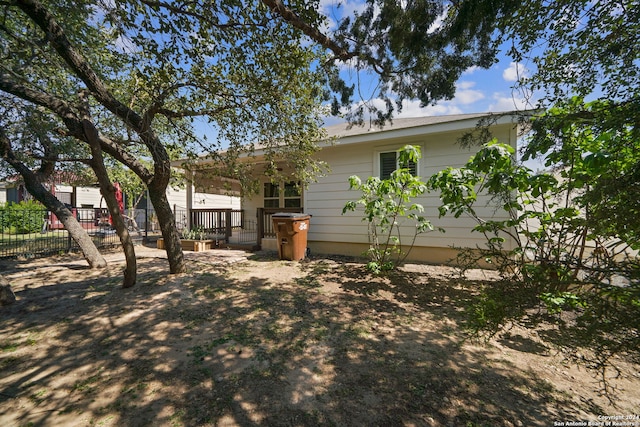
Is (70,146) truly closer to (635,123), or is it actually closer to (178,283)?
(178,283)

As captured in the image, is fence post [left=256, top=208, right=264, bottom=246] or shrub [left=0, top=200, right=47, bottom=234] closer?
fence post [left=256, top=208, right=264, bottom=246]

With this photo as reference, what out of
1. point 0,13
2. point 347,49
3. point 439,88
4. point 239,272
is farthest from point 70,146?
point 439,88

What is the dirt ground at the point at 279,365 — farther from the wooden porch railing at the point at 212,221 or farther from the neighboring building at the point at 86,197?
the neighboring building at the point at 86,197

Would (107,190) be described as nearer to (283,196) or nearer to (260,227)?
(260,227)

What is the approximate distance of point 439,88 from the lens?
331cm

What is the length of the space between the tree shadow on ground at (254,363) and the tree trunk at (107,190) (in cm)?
36

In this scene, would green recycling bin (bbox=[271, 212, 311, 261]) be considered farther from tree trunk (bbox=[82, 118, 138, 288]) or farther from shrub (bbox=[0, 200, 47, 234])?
shrub (bbox=[0, 200, 47, 234])

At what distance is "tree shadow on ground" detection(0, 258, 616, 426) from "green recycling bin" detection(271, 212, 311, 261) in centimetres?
223

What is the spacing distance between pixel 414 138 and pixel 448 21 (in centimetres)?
309

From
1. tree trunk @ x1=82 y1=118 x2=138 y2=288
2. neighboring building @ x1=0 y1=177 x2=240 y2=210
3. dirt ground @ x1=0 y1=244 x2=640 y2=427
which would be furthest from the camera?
neighboring building @ x1=0 y1=177 x2=240 y2=210

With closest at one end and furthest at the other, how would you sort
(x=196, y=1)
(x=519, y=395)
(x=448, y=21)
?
(x=519, y=395)
(x=448, y=21)
(x=196, y=1)

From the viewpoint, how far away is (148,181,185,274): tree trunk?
465 centimetres

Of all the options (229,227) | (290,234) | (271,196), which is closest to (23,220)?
(229,227)

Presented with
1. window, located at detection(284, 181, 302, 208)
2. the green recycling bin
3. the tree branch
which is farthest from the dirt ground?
window, located at detection(284, 181, 302, 208)
